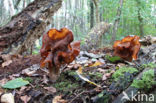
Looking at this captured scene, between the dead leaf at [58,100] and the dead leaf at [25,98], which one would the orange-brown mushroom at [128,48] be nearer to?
the dead leaf at [58,100]

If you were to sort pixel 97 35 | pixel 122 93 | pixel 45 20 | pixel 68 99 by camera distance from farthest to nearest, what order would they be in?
pixel 97 35, pixel 45 20, pixel 68 99, pixel 122 93

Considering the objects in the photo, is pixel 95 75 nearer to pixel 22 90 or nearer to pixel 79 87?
pixel 79 87

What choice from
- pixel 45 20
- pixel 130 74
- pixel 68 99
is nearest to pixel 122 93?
pixel 130 74

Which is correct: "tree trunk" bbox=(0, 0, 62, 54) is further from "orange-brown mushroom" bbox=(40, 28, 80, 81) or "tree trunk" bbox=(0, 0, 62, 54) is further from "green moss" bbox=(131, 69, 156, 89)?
"green moss" bbox=(131, 69, 156, 89)

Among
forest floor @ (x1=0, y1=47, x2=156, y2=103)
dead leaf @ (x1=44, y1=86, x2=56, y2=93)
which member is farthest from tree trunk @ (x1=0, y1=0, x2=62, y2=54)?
dead leaf @ (x1=44, y1=86, x2=56, y2=93)

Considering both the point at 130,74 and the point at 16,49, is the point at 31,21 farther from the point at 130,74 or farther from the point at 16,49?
the point at 130,74

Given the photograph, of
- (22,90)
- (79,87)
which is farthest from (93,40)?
(22,90)

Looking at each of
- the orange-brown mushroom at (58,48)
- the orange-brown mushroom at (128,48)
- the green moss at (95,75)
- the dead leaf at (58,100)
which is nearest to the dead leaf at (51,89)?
the dead leaf at (58,100)

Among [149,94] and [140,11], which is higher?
[140,11]
